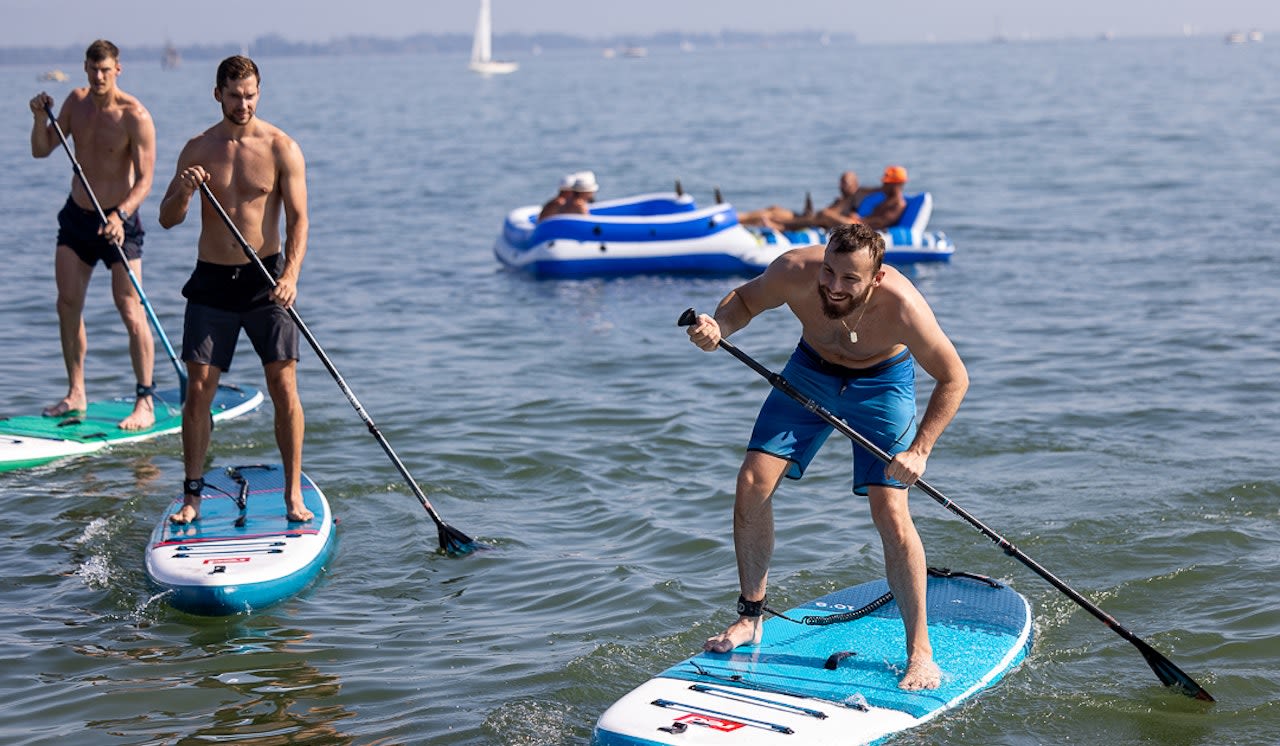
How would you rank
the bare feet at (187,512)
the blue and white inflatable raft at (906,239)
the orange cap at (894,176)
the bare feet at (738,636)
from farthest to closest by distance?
the orange cap at (894,176) < the blue and white inflatable raft at (906,239) < the bare feet at (187,512) < the bare feet at (738,636)


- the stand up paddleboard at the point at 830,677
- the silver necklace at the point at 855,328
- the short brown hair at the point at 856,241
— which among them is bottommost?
the stand up paddleboard at the point at 830,677

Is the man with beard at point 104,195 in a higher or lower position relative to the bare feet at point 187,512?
higher

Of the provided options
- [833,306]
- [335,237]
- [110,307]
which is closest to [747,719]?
[833,306]

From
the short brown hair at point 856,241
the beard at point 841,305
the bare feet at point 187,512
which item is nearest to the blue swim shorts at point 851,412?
the beard at point 841,305

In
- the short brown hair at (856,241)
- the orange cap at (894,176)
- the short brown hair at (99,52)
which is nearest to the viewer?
the short brown hair at (856,241)

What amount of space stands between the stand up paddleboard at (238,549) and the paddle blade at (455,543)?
1.93 ft

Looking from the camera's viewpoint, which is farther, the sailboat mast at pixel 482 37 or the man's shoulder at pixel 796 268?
the sailboat mast at pixel 482 37

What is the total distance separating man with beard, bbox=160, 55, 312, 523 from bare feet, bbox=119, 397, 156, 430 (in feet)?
7.90

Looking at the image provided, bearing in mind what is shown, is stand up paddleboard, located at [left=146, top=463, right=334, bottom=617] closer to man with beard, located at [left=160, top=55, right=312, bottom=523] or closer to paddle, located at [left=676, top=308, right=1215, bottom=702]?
man with beard, located at [left=160, top=55, right=312, bottom=523]

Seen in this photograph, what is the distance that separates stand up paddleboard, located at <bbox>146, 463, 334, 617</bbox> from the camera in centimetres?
678

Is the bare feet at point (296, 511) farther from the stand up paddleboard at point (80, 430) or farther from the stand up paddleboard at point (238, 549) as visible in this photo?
the stand up paddleboard at point (80, 430)

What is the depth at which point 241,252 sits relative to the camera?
7.07 metres

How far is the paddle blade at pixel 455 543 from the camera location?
309 inches

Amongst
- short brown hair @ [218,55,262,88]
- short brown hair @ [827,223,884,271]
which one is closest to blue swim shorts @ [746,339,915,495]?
short brown hair @ [827,223,884,271]
